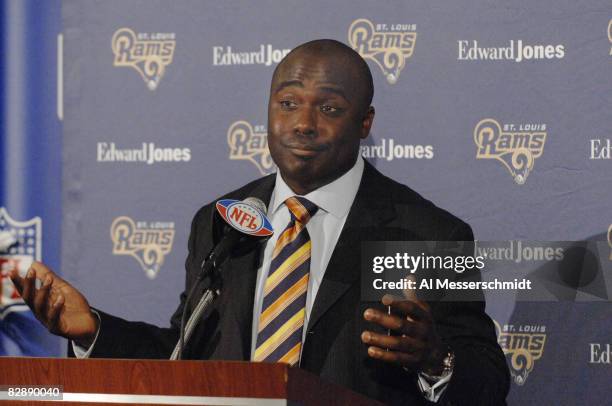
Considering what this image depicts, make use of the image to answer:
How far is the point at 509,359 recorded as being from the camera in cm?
356

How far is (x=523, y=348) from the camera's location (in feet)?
11.6

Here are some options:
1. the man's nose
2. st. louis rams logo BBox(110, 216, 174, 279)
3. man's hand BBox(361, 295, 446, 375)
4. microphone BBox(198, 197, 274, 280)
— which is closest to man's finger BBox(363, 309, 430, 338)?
man's hand BBox(361, 295, 446, 375)

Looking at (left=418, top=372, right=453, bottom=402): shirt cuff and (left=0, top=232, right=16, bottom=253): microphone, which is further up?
(left=0, top=232, right=16, bottom=253): microphone

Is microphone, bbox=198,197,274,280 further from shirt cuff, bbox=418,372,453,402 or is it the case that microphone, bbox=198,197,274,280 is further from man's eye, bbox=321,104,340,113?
man's eye, bbox=321,104,340,113

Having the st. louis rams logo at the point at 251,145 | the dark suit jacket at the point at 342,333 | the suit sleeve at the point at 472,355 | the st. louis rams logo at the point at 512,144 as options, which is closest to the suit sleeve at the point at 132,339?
the dark suit jacket at the point at 342,333

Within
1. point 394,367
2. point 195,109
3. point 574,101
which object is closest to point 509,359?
point 394,367

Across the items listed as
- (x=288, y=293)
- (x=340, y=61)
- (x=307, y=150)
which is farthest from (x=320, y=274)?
(x=340, y=61)

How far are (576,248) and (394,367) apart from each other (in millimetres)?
940

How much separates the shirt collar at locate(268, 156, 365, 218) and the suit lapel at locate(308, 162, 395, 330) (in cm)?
3

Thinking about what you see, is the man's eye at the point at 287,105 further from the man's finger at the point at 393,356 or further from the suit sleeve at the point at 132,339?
the man's finger at the point at 393,356

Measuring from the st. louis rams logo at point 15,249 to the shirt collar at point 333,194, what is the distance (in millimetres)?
1210

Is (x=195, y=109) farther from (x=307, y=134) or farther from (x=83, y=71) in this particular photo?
(x=307, y=134)

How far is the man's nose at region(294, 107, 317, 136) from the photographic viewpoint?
3.23m

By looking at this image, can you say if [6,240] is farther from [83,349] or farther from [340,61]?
[340,61]
